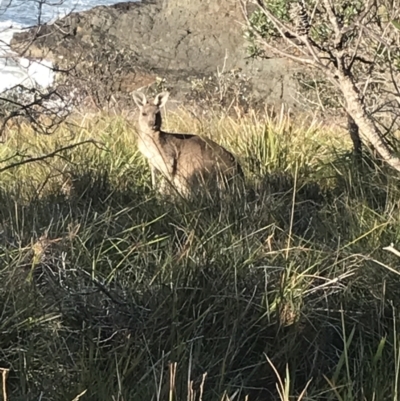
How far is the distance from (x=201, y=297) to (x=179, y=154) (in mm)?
3088

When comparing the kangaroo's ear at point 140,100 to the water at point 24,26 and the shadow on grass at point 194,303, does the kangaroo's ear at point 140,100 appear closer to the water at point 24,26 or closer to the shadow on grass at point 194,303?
the water at point 24,26

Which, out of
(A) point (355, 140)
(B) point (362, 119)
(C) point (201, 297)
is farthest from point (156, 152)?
(B) point (362, 119)

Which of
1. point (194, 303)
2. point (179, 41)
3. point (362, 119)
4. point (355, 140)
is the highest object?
point (179, 41)

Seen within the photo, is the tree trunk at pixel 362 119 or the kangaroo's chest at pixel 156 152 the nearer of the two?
the tree trunk at pixel 362 119

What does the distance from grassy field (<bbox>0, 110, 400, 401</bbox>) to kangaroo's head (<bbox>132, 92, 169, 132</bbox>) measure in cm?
Answer: 204

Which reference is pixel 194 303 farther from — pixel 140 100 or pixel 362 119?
pixel 140 100

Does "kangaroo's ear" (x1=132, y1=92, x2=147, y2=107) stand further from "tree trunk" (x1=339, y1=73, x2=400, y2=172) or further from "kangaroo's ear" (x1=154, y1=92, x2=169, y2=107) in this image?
"tree trunk" (x1=339, y1=73, x2=400, y2=172)

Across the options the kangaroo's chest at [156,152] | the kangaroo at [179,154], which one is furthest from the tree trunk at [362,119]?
the kangaroo's chest at [156,152]

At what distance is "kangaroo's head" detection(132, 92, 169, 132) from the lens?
6.39 meters

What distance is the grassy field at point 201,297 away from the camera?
2602 millimetres

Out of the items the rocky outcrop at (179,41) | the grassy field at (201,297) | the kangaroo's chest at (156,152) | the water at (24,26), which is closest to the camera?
the grassy field at (201,297)

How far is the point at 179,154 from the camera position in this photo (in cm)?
605

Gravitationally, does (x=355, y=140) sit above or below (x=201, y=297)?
above

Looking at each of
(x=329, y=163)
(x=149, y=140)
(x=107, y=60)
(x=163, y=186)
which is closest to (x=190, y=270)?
(x=163, y=186)
